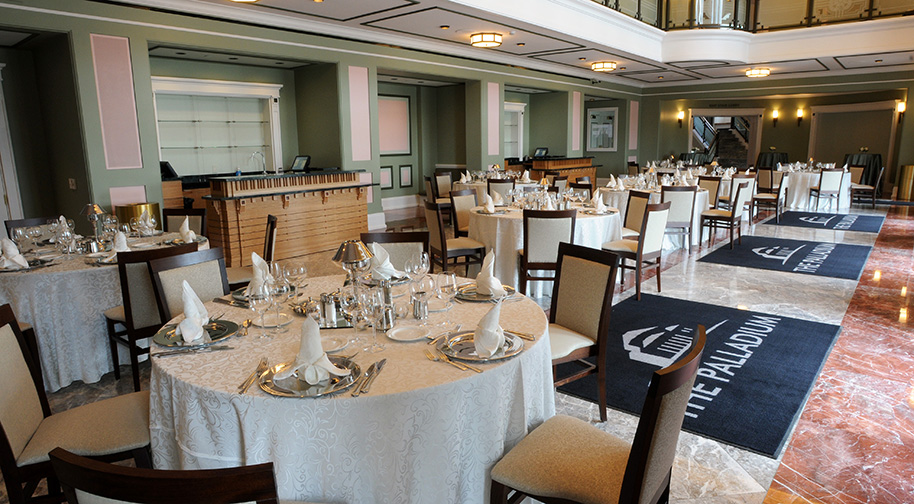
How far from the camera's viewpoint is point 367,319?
7.04 feet

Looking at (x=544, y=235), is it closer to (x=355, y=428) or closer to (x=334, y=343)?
(x=334, y=343)

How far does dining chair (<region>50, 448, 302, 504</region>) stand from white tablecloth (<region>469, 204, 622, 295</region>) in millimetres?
4307

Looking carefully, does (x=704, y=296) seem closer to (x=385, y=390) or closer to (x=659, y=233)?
(x=659, y=233)

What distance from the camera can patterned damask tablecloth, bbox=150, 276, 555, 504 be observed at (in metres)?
1.71

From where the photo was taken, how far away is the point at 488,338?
6.46 feet

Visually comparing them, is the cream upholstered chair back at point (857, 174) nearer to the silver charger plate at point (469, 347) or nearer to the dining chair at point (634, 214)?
the dining chair at point (634, 214)

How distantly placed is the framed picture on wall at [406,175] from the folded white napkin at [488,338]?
11.6 metres

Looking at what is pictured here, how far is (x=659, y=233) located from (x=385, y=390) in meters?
4.45

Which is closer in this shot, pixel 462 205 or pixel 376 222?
pixel 462 205

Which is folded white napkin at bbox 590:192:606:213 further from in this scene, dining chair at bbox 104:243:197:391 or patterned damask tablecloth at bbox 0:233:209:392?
patterned damask tablecloth at bbox 0:233:209:392

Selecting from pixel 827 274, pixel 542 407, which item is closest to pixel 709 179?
pixel 827 274

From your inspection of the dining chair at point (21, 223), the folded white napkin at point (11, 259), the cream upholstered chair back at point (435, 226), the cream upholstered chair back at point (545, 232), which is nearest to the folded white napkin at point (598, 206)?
the cream upholstered chair back at point (545, 232)

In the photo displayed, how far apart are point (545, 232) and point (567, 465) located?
3.09 meters

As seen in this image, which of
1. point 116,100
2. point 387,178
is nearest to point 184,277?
point 116,100
